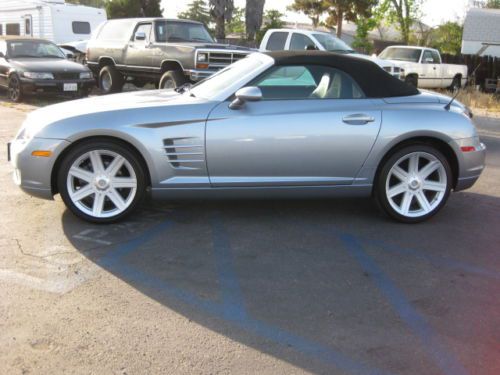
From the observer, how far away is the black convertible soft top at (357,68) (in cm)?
507

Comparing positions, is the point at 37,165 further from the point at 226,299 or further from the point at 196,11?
the point at 196,11

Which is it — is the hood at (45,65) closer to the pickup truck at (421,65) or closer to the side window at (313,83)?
the side window at (313,83)

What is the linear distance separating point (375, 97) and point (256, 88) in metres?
1.14

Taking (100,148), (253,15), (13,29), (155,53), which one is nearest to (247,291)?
(100,148)

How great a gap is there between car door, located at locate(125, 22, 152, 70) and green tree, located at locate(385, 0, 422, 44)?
2930cm

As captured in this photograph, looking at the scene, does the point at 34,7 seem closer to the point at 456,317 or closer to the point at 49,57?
the point at 49,57

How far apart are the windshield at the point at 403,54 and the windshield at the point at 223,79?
14986 millimetres

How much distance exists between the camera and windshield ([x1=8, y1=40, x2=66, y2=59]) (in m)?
14.0

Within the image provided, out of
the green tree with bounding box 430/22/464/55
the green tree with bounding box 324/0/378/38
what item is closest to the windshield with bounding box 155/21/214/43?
the green tree with bounding box 430/22/464/55

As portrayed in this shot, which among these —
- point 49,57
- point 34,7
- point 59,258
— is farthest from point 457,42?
point 59,258

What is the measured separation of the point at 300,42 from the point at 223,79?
8.81 meters

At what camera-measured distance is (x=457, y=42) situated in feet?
117

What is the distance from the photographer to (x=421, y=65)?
19094mm

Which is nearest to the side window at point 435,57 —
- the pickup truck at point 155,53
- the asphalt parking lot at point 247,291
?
the pickup truck at point 155,53
